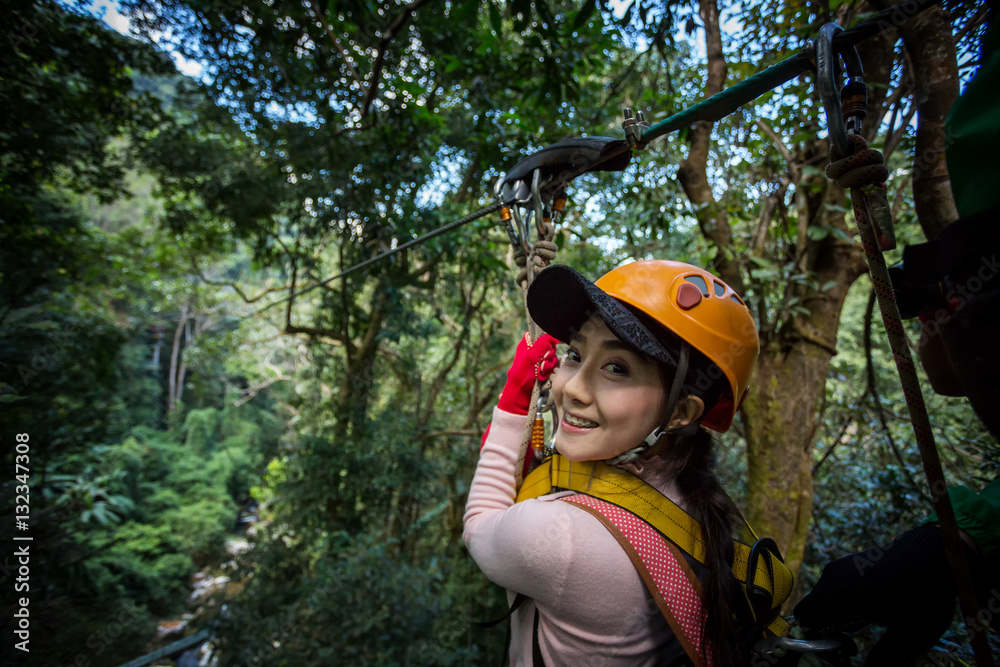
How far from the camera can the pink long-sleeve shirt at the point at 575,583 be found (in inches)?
38.4

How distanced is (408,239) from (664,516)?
3.27 meters

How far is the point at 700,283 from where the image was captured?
1.17 metres

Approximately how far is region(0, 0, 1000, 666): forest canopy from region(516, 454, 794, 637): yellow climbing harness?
80cm

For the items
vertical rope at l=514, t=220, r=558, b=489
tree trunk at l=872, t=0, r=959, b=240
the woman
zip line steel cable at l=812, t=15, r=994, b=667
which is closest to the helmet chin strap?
the woman

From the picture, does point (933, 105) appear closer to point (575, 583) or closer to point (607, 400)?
point (607, 400)

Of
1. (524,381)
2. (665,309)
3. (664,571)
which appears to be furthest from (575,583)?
(665,309)

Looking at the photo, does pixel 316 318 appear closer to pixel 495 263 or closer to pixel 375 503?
pixel 375 503

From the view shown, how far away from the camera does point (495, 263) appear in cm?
415

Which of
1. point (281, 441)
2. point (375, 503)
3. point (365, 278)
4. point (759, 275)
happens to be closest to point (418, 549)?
point (375, 503)

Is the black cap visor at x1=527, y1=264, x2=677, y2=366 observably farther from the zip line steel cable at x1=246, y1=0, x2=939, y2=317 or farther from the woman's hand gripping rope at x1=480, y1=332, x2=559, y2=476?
the zip line steel cable at x1=246, y1=0, x2=939, y2=317

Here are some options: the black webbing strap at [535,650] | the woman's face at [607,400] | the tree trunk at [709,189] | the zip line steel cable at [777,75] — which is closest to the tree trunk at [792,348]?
the tree trunk at [709,189]

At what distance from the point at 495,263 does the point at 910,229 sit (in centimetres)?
396

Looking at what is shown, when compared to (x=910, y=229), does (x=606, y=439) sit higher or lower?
lower

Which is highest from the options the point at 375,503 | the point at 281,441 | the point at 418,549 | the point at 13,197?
the point at 13,197
